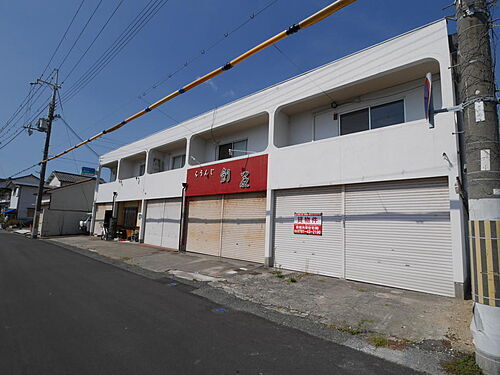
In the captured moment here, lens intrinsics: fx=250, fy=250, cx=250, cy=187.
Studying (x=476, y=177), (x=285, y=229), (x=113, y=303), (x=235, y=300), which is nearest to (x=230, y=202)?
(x=285, y=229)

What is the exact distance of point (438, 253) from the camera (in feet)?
22.2

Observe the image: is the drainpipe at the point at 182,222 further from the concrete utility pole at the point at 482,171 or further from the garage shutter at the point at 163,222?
the concrete utility pole at the point at 482,171

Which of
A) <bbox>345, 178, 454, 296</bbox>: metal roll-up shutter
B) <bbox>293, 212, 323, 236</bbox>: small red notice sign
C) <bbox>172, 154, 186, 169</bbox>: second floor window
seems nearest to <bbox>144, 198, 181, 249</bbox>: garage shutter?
<bbox>172, 154, 186, 169</bbox>: second floor window

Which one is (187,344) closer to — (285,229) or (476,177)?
(476,177)

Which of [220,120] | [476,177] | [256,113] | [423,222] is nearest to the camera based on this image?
[476,177]

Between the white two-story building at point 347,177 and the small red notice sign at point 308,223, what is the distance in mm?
39

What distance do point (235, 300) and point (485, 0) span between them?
7.40 m

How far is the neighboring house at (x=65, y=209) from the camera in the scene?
23.8 meters

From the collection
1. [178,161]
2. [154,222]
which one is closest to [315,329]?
[154,222]

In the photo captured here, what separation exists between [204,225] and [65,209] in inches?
848

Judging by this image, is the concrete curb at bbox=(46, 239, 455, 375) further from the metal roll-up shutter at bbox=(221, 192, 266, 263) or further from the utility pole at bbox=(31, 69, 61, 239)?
the utility pole at bbox=(31, 69, 61, 239)

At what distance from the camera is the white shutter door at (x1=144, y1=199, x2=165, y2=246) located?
56.9 ft

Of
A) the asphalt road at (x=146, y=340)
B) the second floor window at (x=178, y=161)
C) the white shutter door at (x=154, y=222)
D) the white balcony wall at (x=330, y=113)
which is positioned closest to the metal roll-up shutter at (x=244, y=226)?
the white balcony wall at (x=330, y=113)

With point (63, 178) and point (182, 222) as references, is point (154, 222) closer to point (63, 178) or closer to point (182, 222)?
point (182, 222)
